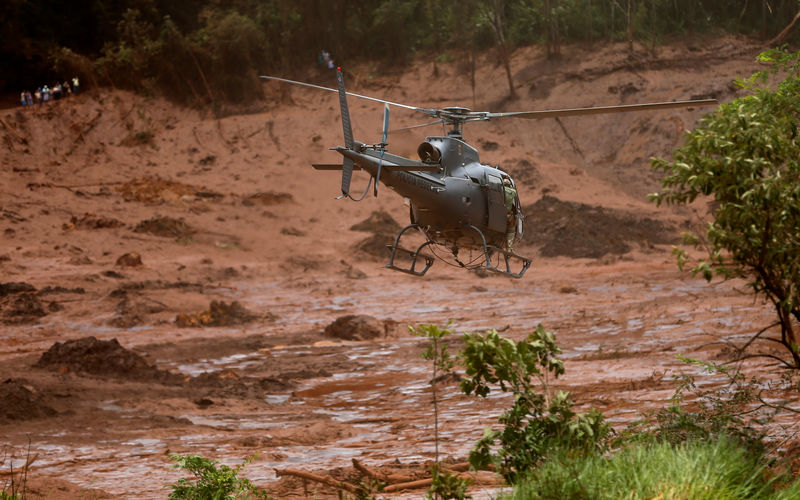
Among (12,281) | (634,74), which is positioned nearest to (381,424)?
(12,281)

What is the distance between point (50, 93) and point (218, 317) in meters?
20.1

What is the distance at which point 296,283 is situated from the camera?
82.1 ft

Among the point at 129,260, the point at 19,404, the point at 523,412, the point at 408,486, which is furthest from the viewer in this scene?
the point at 129,260

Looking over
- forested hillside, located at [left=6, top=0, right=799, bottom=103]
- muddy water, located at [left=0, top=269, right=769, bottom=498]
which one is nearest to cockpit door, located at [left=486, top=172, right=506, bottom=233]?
muddy water, located at [left=0, top=269, right=769, bottom=498]

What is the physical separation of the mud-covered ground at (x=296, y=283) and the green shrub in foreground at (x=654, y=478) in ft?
6.11

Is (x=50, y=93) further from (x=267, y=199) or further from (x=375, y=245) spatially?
(x=375, y=245)

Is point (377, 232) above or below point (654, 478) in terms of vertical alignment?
below

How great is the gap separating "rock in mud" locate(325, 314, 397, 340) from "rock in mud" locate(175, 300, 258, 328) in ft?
9.17

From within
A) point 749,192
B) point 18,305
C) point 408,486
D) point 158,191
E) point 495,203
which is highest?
point 749,192

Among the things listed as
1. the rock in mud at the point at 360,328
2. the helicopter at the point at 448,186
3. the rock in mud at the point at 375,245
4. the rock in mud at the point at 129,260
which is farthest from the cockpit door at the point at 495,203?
the rock in mud at the point at 375,245

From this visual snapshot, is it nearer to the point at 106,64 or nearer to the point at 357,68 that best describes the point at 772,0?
the point at 357,68

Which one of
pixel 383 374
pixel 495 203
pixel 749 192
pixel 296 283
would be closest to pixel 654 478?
pixel 749 192

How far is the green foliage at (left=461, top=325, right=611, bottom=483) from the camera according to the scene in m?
5.65

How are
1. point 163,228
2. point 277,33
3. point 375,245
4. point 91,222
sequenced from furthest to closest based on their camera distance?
1. point 277,33
2. point 375,245
3. point 163,228
4. point 91,222
